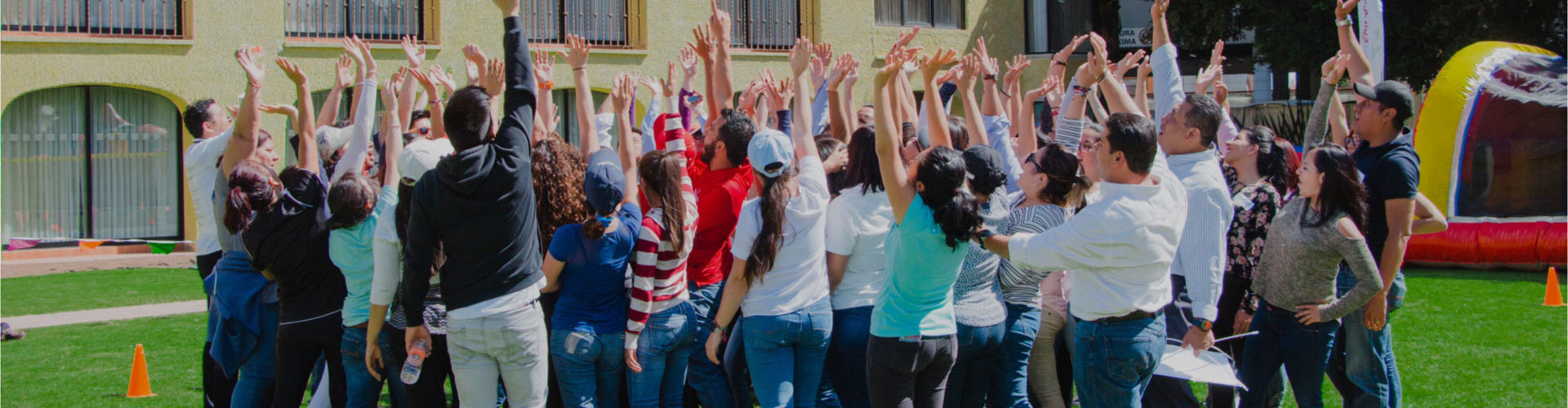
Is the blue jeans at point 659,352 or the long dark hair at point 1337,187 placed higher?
the long dark hair at point 1337,187

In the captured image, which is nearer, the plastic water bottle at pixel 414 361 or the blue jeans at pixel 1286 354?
the plastic water bottle at pixel 414 361

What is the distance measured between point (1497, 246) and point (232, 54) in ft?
50.7

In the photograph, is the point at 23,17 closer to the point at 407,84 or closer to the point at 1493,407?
the point at 407,84

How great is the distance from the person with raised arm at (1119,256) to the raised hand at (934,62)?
1.07 meters

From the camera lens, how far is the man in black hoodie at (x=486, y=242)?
12.0ft

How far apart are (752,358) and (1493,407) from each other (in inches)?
165

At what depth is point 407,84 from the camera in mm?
5477

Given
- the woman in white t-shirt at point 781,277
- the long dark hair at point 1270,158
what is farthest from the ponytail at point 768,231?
the long dark hair at point 1270,158

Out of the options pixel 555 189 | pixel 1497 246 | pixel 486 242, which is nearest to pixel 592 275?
pixel 555 189

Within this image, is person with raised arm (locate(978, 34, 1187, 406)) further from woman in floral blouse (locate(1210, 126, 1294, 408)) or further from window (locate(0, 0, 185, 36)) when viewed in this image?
window (locate(0, 0, 185, 36))

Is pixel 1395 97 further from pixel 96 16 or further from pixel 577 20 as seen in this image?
pixel 96 16

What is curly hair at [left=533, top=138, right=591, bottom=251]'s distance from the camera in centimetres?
444

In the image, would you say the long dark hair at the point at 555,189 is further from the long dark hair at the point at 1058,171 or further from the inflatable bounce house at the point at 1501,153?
the inflatable bounce house at the point at 1501,153

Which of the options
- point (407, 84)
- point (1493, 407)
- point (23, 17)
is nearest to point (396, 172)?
point (407, 84)
